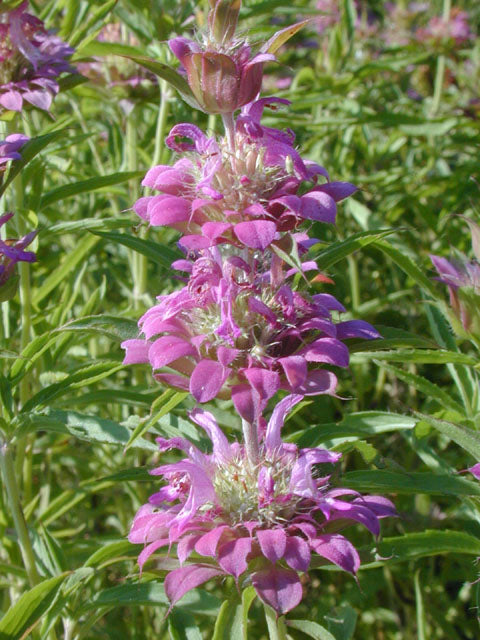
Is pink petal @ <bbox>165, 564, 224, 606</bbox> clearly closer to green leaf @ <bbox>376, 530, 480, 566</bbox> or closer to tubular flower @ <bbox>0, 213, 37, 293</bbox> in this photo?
green leaf @ <bbox>376, 530, 480, 566</bbox>

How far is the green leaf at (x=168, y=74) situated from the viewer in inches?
29.5

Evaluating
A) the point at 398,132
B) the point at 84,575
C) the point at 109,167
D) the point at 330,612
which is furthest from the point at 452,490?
the point at 398,132

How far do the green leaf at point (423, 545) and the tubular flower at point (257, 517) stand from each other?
0.08 m

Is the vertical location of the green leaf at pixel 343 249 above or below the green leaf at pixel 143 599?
above

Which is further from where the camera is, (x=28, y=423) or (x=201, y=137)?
(x=28, y=423)

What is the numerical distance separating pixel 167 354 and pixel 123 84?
1.24m

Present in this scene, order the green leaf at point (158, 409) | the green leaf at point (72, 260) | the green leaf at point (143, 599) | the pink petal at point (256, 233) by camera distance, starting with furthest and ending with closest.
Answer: the green leaf at point (72, 260), the green leaf at point (143, 599), the green leaf at point (158, 409), the pink petal at point (256, 233)

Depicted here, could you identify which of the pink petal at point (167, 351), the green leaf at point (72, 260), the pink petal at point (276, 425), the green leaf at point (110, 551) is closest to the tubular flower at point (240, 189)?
the pink petal at point (167, 351)

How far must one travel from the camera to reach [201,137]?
0.90m

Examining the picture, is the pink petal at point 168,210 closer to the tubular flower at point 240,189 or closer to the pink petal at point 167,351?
the tubular flower at point 240,189

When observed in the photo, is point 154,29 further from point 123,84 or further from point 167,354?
point 167,354

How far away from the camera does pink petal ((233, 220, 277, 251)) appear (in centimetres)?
74

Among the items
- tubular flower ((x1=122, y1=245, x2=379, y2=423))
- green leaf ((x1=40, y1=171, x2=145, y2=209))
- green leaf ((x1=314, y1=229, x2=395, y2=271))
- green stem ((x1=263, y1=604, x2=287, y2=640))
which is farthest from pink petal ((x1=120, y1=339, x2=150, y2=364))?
green leaf ((x1=40, y1=171, x2=145, y2=209))

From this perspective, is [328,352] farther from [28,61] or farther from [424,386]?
[28,61]
